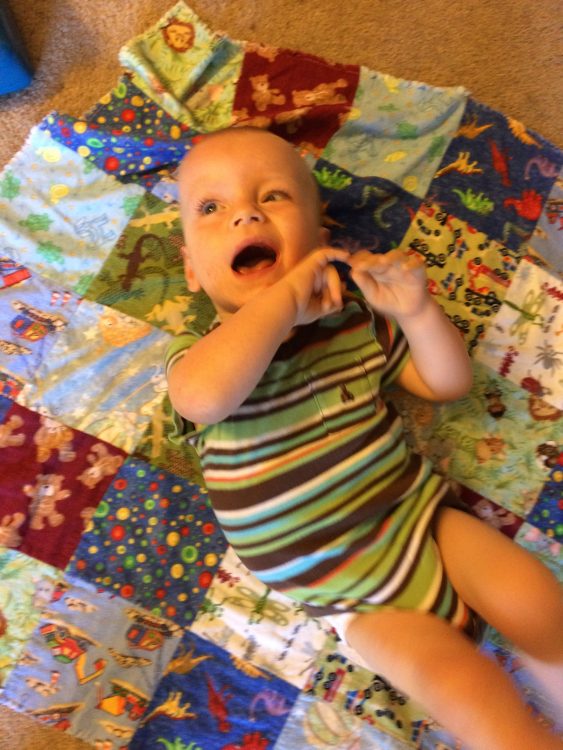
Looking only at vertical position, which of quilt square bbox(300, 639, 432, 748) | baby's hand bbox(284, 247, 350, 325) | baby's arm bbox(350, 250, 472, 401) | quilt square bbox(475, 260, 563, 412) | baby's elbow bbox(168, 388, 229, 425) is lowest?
quilt square bbox(300, 639, 432, 748)

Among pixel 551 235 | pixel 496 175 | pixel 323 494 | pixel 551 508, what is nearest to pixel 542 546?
pixel 551 508

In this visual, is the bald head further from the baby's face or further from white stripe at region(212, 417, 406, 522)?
white stripe at region(212, 417, 406, 522)

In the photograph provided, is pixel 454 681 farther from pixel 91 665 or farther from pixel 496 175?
pixel 496 175

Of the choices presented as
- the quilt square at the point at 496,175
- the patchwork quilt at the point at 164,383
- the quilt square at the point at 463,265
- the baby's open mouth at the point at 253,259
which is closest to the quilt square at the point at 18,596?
the patchwork quilt at the point at 164,383

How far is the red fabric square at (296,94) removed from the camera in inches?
43.4

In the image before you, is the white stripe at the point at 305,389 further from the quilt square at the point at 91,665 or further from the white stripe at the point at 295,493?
the quilt square at the point at 91,665

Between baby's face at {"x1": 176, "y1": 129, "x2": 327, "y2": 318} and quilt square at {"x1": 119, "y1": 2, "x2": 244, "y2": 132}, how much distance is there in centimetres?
26

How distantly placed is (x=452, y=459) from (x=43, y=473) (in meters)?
0.64

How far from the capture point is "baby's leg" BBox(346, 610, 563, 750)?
2.28ft

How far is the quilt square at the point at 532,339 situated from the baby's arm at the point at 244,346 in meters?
0.37

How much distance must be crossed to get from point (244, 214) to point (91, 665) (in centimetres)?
66

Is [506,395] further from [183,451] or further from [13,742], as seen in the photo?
[13,742]

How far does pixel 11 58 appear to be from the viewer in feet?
3.59

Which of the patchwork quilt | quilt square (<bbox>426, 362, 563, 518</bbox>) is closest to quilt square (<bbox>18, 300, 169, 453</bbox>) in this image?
the patchwork quilt
